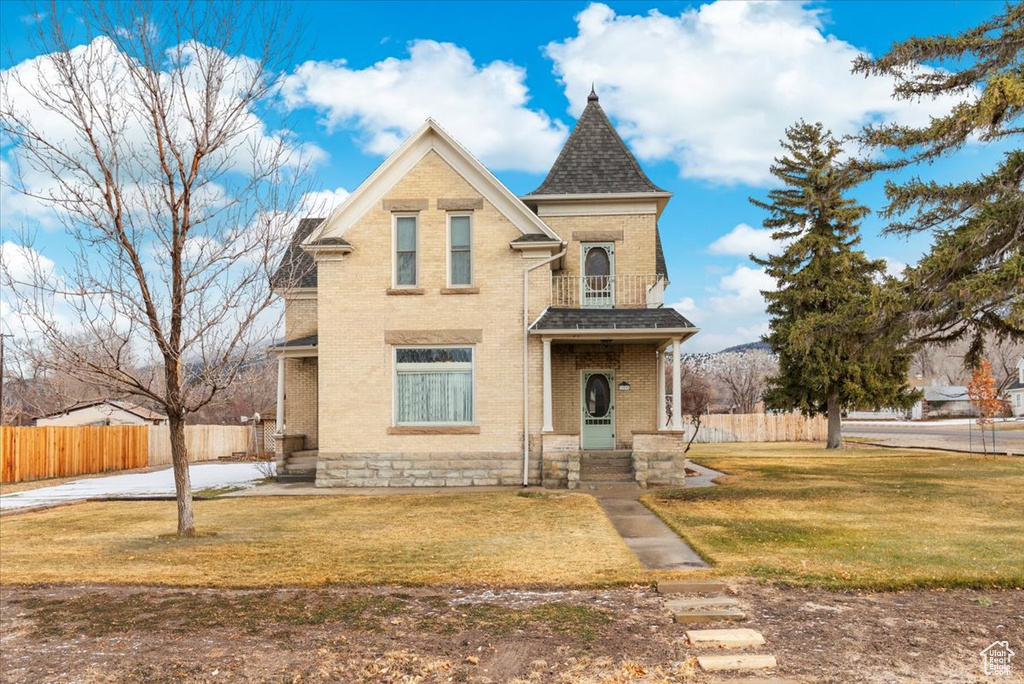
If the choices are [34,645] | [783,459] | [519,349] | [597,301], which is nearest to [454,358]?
[519,349]

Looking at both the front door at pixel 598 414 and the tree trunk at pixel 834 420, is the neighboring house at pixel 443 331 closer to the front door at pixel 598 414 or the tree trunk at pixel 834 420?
the front door at pixel 598 414

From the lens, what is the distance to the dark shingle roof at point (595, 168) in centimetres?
1983

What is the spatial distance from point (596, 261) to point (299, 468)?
9892mm

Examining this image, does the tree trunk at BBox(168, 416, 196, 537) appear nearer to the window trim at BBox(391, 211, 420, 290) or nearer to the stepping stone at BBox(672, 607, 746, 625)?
the stepping stone at BBox(672, 607, 746, 625)

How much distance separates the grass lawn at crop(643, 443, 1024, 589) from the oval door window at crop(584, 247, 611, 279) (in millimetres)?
6248

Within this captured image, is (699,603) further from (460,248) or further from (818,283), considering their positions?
(818,283)

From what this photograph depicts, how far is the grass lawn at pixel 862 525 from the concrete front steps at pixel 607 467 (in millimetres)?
1803

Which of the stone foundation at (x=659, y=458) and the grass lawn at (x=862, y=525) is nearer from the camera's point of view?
the grass lawn at (x=862, y=525)

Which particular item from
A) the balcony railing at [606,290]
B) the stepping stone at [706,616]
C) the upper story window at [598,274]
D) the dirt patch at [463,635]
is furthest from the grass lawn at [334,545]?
the upper story window at [598,274]

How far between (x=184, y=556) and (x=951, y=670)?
8.69 metres

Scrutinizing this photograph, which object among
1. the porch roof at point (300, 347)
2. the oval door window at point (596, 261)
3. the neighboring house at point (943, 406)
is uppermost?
the oval door window at point (596, 261)

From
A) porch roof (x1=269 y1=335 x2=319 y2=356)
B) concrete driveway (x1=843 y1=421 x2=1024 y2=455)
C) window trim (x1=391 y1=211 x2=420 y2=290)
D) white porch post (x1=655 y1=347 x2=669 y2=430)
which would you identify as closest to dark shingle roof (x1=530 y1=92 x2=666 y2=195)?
window trim (x1=391 y1=211 x2=420 y2=290)

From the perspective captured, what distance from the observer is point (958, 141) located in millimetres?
14953

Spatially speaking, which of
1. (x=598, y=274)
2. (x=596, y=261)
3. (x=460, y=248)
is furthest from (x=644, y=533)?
(x=596, y=261)
